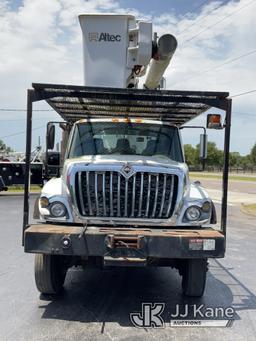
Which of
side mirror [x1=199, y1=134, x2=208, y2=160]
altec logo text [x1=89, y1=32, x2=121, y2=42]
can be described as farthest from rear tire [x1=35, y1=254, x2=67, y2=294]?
altec logo text [x1=89, y1=32, x2=121, y2=42]

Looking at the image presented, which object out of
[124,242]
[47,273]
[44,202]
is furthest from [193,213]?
[47,273]

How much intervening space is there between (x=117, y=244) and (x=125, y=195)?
2.14 ft

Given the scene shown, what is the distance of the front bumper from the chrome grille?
41cm

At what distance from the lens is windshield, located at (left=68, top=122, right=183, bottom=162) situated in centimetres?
631

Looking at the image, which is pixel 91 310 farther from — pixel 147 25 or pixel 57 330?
pixel 147 25

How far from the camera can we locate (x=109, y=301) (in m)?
5.65

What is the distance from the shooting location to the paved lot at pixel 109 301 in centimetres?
464

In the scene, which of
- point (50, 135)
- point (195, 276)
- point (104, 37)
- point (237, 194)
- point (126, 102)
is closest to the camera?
point (195, 276)

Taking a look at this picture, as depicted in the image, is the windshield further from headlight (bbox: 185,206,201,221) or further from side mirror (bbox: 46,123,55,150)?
headlight (bbox: 185,206,201,221)

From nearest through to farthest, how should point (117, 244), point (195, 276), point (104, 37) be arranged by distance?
point (117, 244) < point (195, 276) < point (104, 37)

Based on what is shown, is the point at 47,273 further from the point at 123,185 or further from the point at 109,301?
the point at 123,185

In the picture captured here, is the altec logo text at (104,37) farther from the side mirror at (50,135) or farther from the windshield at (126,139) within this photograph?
the side mirror at (50,135)

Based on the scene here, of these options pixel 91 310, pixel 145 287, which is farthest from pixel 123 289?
pixel 91 310

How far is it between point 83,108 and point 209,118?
Result: 240 centimetres
